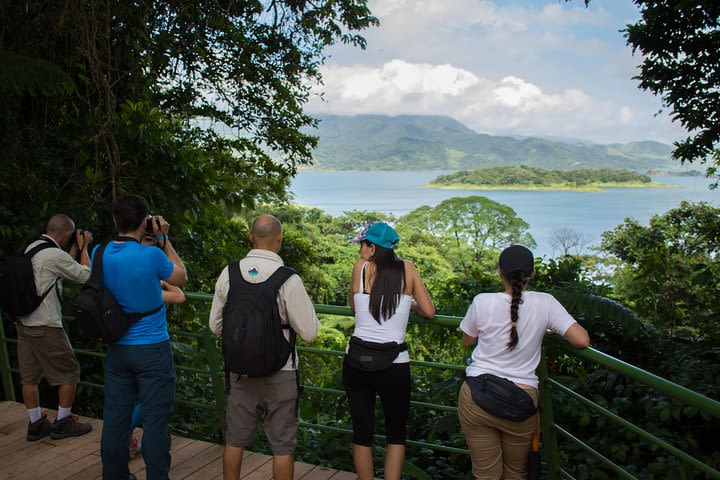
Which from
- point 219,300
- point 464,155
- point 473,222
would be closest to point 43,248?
point 219,300

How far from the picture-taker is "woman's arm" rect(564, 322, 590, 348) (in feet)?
8.14

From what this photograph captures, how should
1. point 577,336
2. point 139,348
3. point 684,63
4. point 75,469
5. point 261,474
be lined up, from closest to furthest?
1. point 577,336
2. point 139,348
3. point 261,474
4. point 75,469
5. point 684,63

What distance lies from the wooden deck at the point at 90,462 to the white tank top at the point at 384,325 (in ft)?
3.84

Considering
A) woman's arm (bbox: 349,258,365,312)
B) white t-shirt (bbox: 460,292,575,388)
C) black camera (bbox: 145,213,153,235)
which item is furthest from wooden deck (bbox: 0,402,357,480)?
black camera (bbox: 145,213,153,235)

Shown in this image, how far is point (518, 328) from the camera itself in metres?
2.54

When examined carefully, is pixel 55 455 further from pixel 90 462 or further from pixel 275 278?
pixel 275 278

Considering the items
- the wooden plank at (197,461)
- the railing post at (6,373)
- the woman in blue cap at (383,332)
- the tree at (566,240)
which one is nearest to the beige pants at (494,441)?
the woman in blue cap at (383,332)

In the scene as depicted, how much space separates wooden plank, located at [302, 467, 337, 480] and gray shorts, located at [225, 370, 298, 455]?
29.9 inches

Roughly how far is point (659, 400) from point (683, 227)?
24.9m

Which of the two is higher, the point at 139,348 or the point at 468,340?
the point at 468,340

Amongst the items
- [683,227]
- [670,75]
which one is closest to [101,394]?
[670,75]

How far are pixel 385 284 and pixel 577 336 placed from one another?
90 centimetres

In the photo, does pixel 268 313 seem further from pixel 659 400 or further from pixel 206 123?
pixel 206 123

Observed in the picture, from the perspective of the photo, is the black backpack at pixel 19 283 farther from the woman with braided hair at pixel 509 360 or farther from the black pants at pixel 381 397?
the woman with braided hair at pixel 509 360
